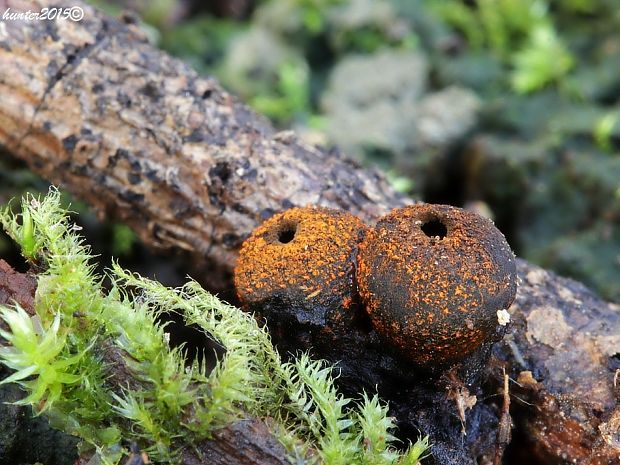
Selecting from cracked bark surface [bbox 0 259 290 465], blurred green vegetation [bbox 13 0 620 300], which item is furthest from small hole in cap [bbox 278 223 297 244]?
blurred green vegetation [bbox 13 0 620 300]

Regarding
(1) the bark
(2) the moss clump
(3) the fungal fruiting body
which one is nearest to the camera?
(2) the moss clump

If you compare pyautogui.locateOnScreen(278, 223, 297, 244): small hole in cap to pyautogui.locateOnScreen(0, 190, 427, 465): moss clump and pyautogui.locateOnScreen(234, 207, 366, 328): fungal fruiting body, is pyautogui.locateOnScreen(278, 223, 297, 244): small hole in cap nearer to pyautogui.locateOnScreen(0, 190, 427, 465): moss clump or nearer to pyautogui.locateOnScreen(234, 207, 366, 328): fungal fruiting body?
pyautogui.locateOnScreen(234, 207, 366, 328): fungal fruiting body

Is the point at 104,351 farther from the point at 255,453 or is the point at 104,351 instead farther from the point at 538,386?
the point at 538,386

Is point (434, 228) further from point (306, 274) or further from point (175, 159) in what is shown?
point (175, 159)

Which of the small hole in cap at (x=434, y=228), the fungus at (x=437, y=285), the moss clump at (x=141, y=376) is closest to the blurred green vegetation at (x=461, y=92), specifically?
the small hole in cap at (x=434, y=228)

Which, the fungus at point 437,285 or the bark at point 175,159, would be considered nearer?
the fungus at point 437,285

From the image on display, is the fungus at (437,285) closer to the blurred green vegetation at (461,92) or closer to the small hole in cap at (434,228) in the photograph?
the small hole in cap at (434,228)

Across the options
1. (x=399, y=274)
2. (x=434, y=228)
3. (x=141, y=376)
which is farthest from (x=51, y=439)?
(x=434, y=228)
